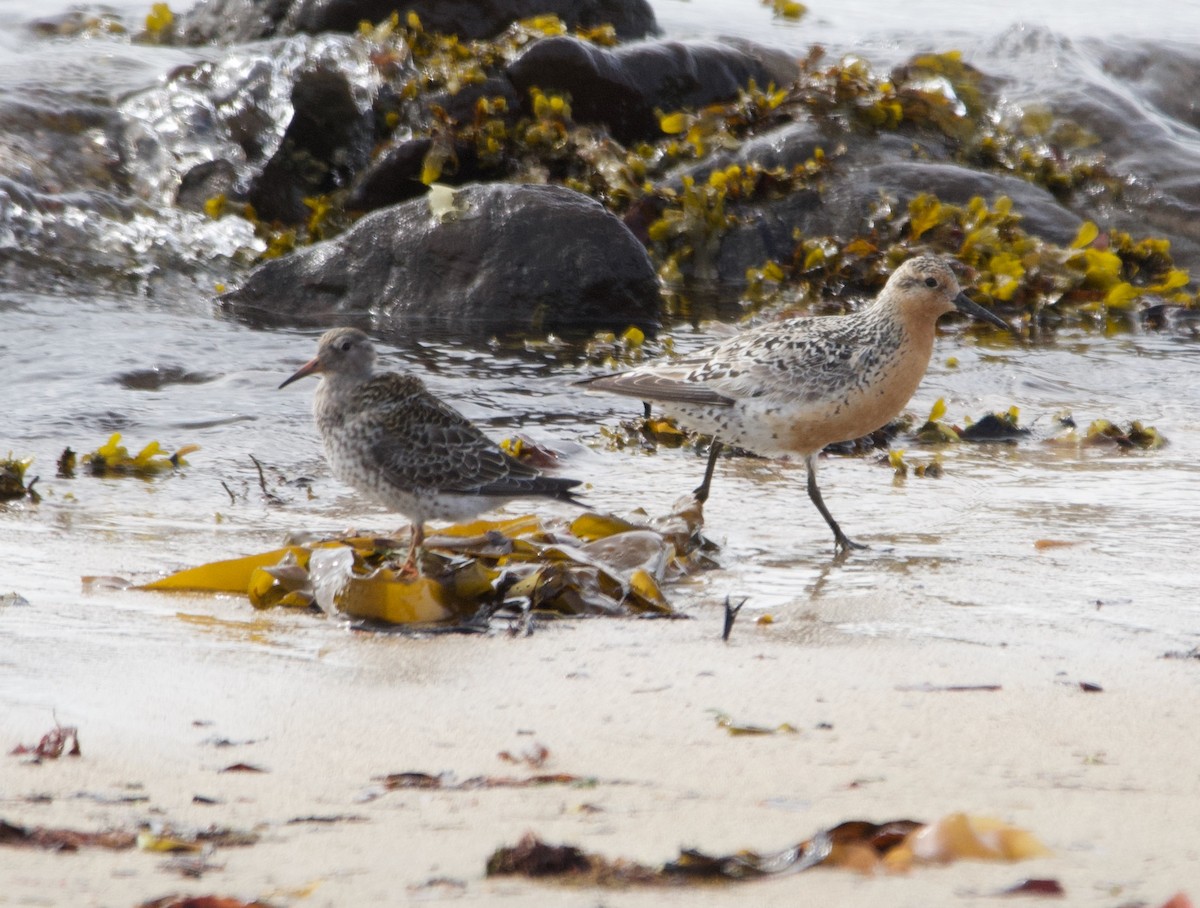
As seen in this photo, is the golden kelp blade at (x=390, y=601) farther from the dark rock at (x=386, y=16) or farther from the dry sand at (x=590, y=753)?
the dark rock at (x=386, y=16)

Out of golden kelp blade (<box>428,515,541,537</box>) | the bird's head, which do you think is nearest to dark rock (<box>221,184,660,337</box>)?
the bird's head

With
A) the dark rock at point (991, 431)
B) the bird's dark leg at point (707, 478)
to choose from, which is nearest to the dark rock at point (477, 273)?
the dark rock at point (991, 431)

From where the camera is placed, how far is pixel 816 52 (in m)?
13.1

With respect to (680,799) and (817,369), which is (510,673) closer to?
(680,799)

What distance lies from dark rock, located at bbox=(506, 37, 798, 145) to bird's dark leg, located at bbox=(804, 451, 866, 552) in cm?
683

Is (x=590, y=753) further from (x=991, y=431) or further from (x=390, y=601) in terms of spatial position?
(x=991, y=431)

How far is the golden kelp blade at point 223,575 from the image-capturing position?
4.89m

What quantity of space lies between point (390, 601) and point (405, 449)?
0.99m

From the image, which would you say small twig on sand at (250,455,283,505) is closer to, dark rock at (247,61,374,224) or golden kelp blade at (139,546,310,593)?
golden kelp blade at (139,546,310,593)

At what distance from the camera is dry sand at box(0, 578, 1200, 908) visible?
2.60m

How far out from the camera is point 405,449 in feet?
18.0

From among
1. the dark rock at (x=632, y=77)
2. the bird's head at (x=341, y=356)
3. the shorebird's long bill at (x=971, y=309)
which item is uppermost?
the dark rock at (x=632, y=77)

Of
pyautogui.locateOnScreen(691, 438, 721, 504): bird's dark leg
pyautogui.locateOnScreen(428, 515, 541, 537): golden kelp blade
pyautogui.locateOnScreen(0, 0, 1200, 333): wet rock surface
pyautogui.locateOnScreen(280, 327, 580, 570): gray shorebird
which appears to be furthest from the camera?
pyautogui.locateOnScreen(0, 0, 1200, 333): wet rock surface

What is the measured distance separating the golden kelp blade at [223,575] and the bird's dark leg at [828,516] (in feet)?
7.08
